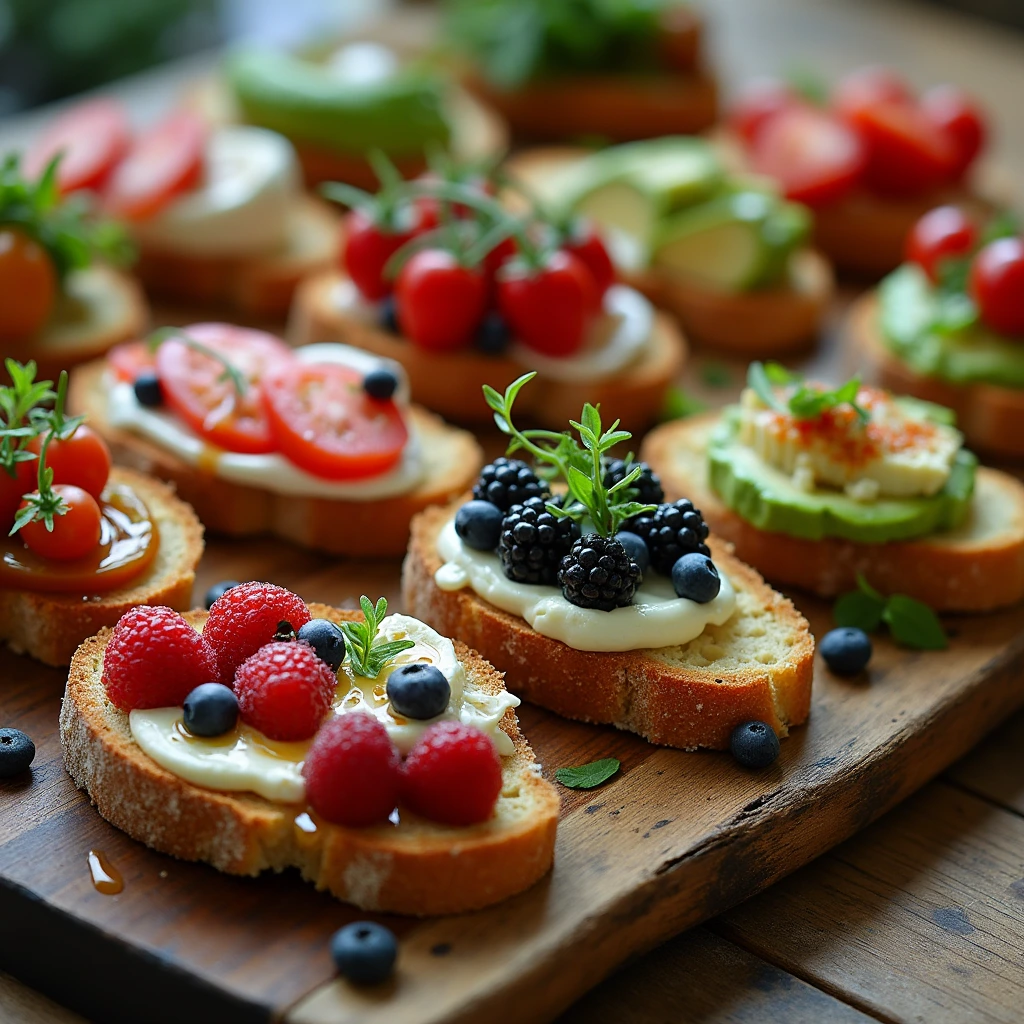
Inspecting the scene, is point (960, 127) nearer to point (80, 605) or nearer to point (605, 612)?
point (605, 612)

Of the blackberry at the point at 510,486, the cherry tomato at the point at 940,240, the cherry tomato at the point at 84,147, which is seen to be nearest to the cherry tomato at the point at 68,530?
the blackberry at the point at 510,486

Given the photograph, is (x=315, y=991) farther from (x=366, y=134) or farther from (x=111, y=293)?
(x=366, y=134)

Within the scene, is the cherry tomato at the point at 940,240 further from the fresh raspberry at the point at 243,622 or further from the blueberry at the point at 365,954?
the blueberry at the point at 365,954

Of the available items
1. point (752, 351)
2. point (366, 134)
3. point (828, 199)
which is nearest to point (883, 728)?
point (752, 351)

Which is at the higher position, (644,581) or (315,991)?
(644,581)

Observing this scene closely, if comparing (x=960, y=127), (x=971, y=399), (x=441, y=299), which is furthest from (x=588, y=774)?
(x=960, y=127)

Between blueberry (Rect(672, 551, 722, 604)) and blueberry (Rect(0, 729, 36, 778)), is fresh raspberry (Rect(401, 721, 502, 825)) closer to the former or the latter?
blueberry (Rect(672, 551, 722, 604))

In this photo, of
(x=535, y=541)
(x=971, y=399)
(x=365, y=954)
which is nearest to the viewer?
(x=365, y=954)
